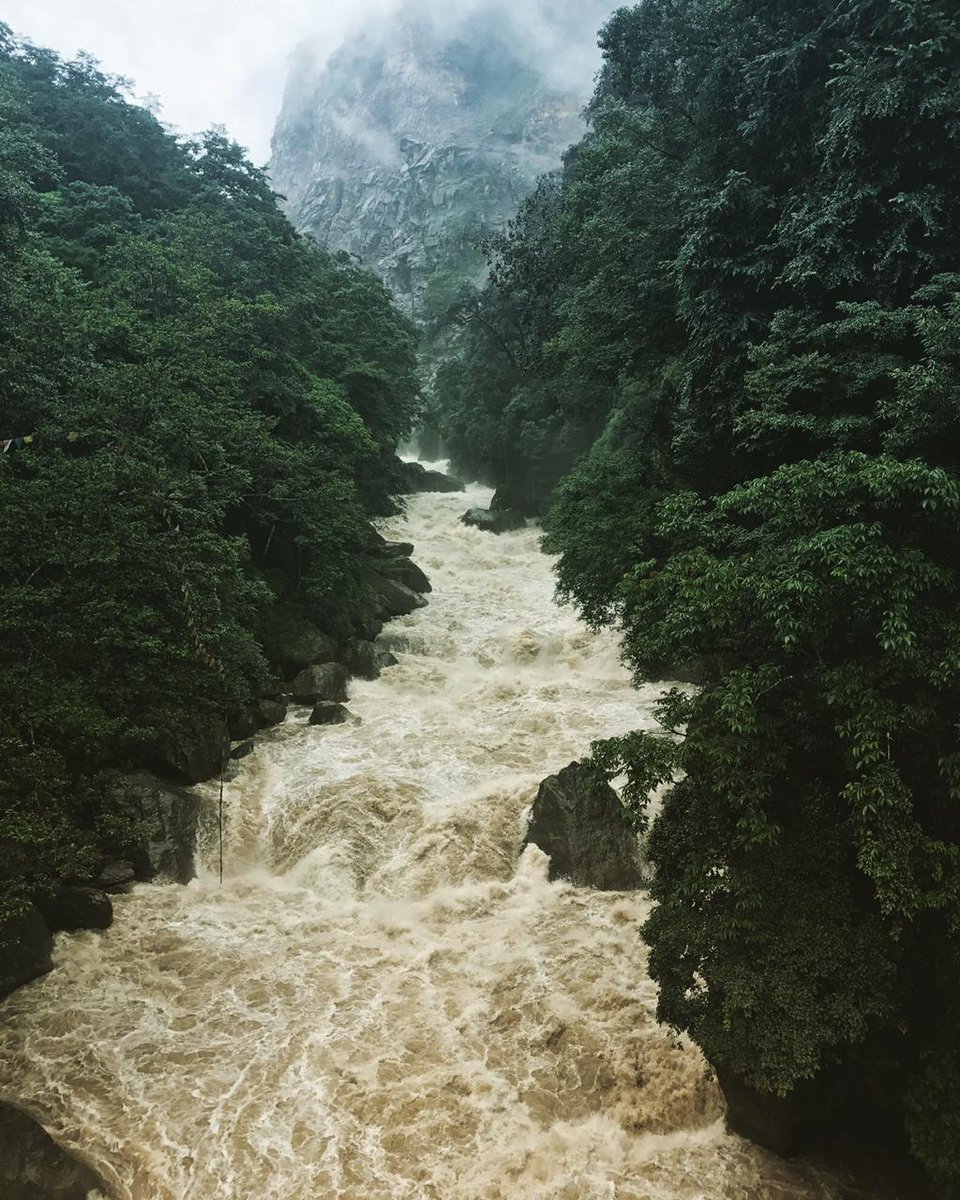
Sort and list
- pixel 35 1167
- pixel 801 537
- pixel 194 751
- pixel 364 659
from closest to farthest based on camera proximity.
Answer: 1. pixel 35 1167
2. pixel 801 537
3. pixel 194 751
4. pixel 364 659

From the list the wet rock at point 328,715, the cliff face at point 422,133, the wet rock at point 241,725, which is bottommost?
the wet rock at point 241,725

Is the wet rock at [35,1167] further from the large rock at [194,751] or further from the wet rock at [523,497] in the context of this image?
the wet rock at [523,497]

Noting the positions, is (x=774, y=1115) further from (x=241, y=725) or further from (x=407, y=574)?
(x=407, y=574)

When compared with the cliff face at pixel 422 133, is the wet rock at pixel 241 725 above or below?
below

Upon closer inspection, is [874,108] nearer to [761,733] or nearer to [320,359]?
[761,733]

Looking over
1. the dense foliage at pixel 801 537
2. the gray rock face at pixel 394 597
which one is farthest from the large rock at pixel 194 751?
the gray rock face at pixel 394 597

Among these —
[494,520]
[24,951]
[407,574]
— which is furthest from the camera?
[494,520]

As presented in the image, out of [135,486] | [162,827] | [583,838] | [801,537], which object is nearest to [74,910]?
[162,827]

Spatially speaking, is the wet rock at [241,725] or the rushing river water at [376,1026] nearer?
the rushing river water at [376,1026]
